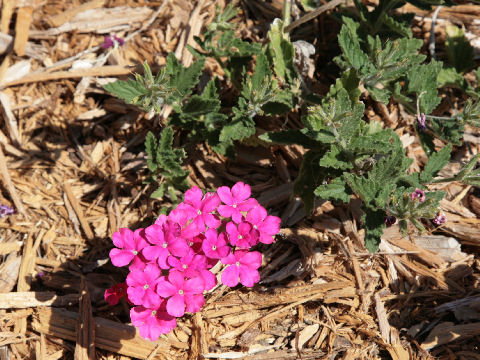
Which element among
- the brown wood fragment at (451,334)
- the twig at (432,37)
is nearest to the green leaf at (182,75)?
the twig at (432,37)

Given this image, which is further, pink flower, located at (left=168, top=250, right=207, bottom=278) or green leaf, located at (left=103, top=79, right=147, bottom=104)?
green leaf, located at (left=103, top=79, right=147, bottom=104)

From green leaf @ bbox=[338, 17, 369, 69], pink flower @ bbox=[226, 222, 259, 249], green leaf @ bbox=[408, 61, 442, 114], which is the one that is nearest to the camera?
pink flower @ bbox=[226, 222, 259, 249]

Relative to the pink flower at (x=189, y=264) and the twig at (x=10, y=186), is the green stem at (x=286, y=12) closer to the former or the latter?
the pink flower at (x=189, y=264)

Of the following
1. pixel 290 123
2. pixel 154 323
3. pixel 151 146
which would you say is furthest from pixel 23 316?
pixel 290 123

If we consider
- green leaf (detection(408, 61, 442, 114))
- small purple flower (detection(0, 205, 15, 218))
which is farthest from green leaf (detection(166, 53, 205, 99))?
small purple flower (detection(0, 205, 15, 218))

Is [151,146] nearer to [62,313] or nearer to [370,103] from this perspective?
[62,313]

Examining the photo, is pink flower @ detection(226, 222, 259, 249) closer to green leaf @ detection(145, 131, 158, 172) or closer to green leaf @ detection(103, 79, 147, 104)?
green leaf @ detection(145, 131, 158, 172)

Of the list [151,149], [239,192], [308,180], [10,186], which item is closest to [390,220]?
[308,180]
